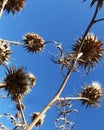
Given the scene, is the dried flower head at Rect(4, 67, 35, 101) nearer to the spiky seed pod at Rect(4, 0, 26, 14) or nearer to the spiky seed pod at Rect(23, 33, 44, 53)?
the spiky seed pod at Rect(4, 0, 26, 14)

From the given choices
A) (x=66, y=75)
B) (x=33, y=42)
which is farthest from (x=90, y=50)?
(x=33, y=42)

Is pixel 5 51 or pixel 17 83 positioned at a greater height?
pixel 5 51

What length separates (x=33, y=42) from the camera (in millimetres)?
13172

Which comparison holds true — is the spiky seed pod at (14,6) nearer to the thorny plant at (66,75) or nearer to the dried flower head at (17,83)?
the thorny plant at (66,75)

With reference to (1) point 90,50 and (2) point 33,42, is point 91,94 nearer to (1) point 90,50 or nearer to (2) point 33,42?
(1) point 90,50

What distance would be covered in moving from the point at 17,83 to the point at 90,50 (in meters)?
1.72

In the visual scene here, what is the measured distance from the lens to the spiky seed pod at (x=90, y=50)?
8305 millimetres

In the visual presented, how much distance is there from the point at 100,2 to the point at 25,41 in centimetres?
554

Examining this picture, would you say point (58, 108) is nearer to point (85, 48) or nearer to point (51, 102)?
point (51, 102)

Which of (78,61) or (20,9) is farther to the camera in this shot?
(20,9)

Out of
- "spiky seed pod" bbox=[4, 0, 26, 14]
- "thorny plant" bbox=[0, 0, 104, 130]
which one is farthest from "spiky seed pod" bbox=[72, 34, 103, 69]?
"spiky seed pod" bbox=[4, 0, 26, 14]

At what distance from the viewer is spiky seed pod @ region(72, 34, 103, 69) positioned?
8.30m

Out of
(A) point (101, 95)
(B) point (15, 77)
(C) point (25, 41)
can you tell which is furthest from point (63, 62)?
(C) point (25, 41)

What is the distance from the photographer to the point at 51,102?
6.80 meters
